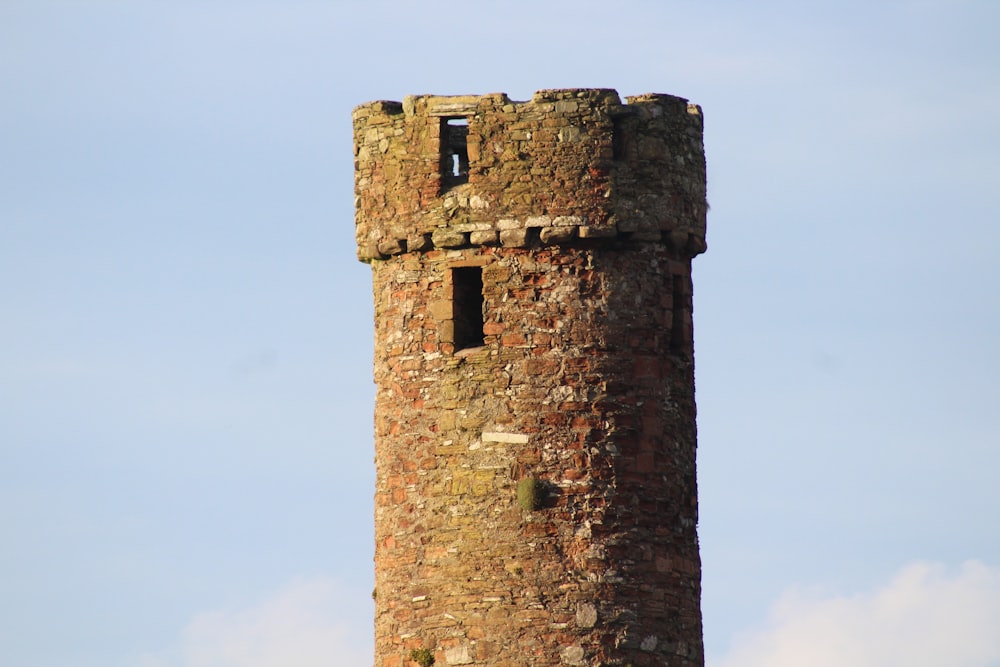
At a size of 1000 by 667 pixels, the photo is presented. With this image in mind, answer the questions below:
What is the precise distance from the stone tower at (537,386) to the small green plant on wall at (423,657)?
0.07 feet

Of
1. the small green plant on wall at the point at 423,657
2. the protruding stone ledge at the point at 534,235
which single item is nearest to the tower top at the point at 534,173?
the protruding stone ledge at the point at 534,235

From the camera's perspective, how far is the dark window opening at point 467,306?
1091 inches

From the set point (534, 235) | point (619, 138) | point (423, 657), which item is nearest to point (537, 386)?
point (534, 235)

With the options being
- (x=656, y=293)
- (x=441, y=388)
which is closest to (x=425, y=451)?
(x=441, y=388)

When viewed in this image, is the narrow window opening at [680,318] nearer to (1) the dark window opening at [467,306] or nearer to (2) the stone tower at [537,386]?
(2) the stone tower at [537,386]

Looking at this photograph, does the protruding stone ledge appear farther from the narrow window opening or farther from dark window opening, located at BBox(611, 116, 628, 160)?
dark window opening, located at BBox(611, 116, 628, 160)

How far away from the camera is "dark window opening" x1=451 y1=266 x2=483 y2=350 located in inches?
1091

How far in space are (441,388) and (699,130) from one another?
3439 millimetres

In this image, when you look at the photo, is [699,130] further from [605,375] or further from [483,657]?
[483,657]

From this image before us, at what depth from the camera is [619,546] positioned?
27109 millimetres

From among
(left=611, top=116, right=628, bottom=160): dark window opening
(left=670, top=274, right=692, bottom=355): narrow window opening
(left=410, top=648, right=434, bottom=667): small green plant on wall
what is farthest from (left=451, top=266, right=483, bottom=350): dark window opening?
(left=410, top=648, right=434, bottom=667): small green plant on wall

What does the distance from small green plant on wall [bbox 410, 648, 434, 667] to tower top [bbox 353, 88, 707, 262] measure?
3592mm

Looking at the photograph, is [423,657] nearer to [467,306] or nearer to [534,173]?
[467,306]

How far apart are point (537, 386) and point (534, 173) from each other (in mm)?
1888
